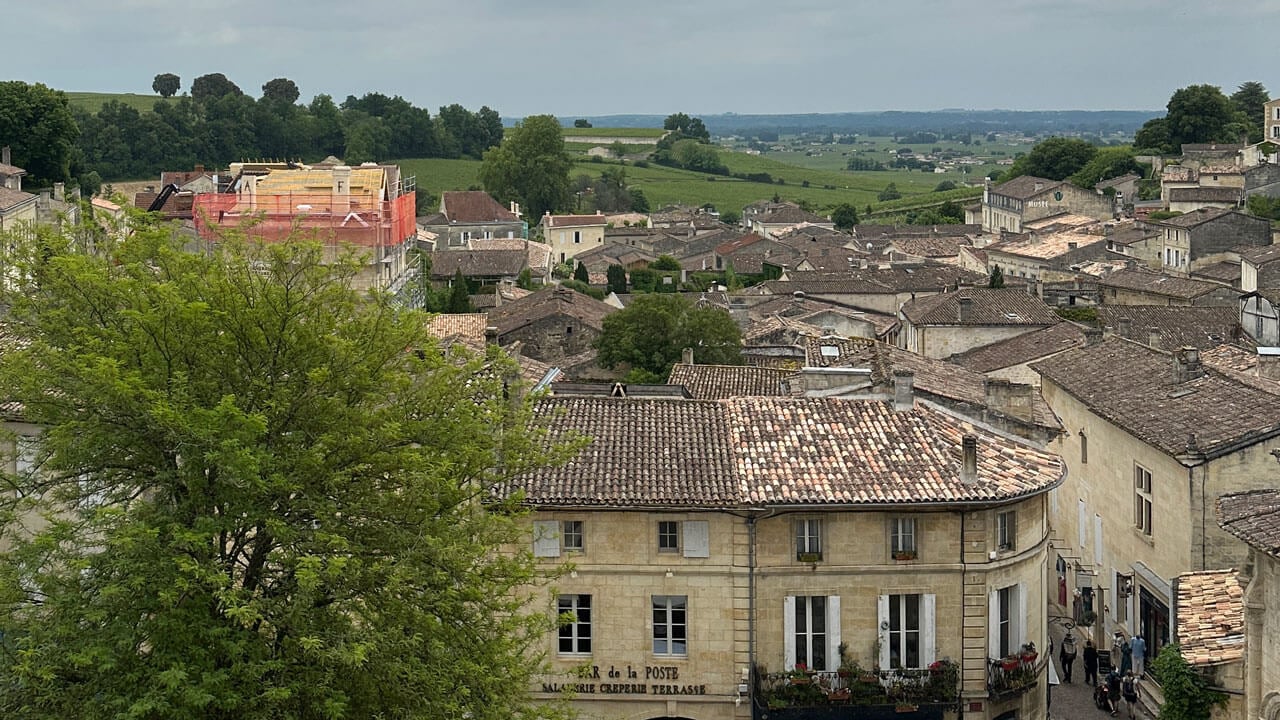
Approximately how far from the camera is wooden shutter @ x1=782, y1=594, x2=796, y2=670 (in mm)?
28375

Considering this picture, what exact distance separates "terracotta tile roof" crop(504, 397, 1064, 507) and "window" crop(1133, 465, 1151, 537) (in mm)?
5092

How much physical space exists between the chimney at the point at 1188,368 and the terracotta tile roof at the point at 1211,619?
12.9 m

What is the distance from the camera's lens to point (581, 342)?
69.4 metres

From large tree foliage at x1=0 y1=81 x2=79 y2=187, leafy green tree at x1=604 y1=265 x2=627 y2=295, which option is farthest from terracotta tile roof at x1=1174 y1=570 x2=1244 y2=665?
large tree foliage at x1=0 y1=81 x2=79 y2=187

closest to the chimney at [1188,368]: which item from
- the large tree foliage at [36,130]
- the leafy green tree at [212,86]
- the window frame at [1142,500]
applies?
the window frame at [1142,500]

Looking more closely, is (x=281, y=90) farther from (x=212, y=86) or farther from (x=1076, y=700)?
(x=1076, y=700)

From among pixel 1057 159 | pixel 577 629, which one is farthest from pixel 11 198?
pixel 1057 159

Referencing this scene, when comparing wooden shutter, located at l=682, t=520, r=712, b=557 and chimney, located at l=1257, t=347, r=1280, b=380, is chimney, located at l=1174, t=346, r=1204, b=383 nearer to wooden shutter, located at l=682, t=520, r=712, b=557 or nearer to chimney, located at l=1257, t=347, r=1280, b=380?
chimney, located at l=1257, t=347, r=1280, b=380

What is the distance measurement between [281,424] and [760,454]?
35.7 ft

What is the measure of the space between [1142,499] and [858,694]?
10.5m

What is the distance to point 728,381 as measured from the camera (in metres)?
43.8

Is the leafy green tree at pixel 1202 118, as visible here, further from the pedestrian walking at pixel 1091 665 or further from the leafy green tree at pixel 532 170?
the pedestrian walking at pixel 1091 665

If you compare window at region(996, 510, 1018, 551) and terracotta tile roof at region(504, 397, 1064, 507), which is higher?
terracotta tile roof at region(504, 397, 1064, 507)

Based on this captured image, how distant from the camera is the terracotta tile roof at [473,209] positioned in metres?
134
